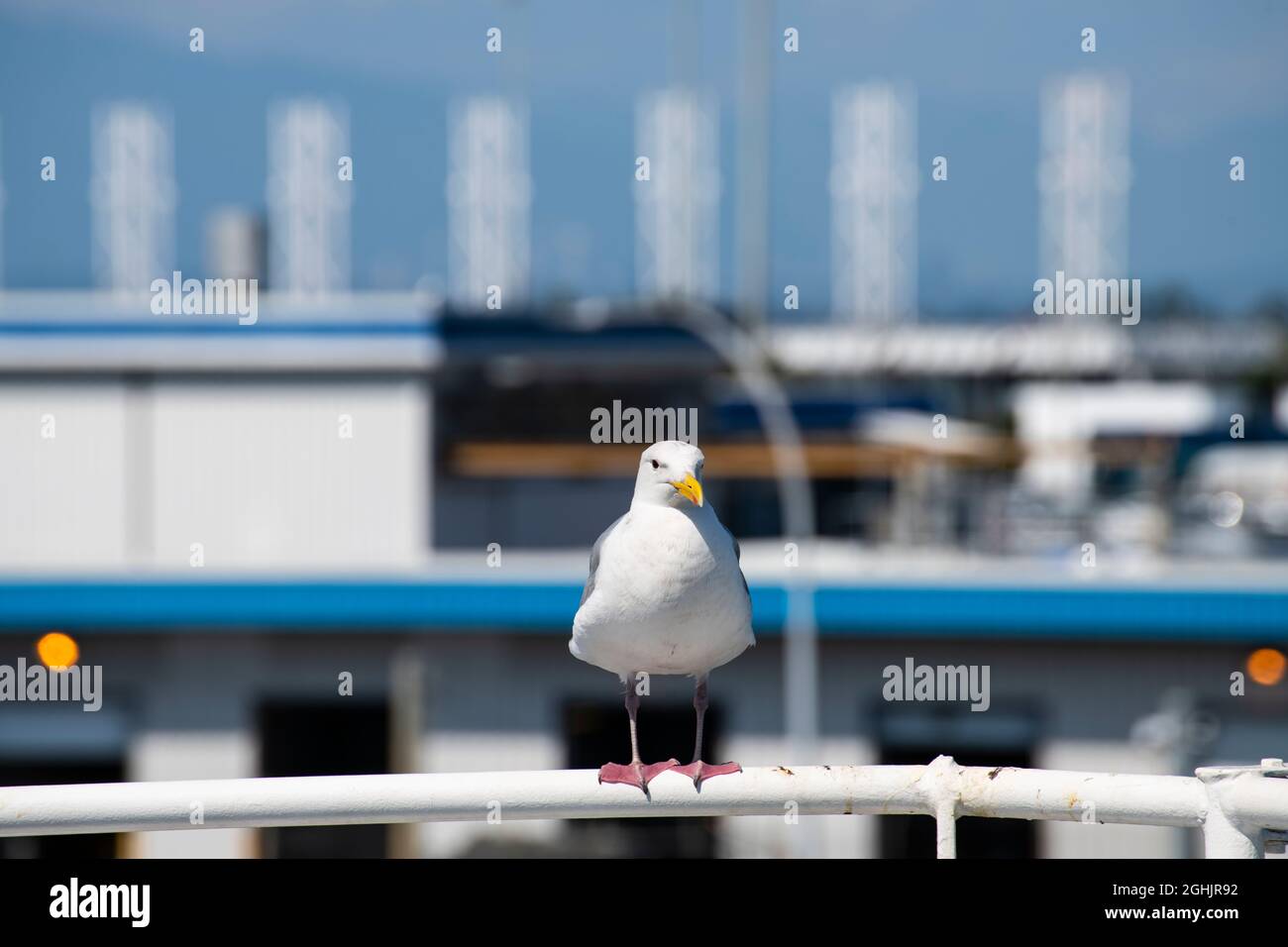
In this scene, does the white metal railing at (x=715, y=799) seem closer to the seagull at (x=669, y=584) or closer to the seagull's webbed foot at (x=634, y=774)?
the seagull's webbed foot at (x=634, y=774)

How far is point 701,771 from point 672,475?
752 millimetres

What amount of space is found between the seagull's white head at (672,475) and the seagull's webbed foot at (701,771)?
2.14 feet

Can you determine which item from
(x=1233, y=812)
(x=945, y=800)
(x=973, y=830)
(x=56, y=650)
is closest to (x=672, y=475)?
(x=945, y=800)

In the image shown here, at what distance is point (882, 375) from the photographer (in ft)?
152

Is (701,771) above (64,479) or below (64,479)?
below

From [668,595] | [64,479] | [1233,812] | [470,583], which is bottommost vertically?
[1233,812]

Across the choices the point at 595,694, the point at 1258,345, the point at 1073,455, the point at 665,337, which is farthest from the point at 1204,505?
the point at 1258,345

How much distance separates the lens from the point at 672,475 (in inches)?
155

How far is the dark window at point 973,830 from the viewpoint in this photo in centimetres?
1708

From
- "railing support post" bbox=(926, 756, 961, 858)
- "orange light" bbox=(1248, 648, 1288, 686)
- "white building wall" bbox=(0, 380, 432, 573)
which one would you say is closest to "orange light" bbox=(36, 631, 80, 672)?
"white building wall" bbox=(0, 380, 432, 573)

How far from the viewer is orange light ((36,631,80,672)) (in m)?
18.7

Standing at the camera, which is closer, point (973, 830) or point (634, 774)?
point (634, 774)

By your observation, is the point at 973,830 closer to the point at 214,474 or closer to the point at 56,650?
the point at 214,474
